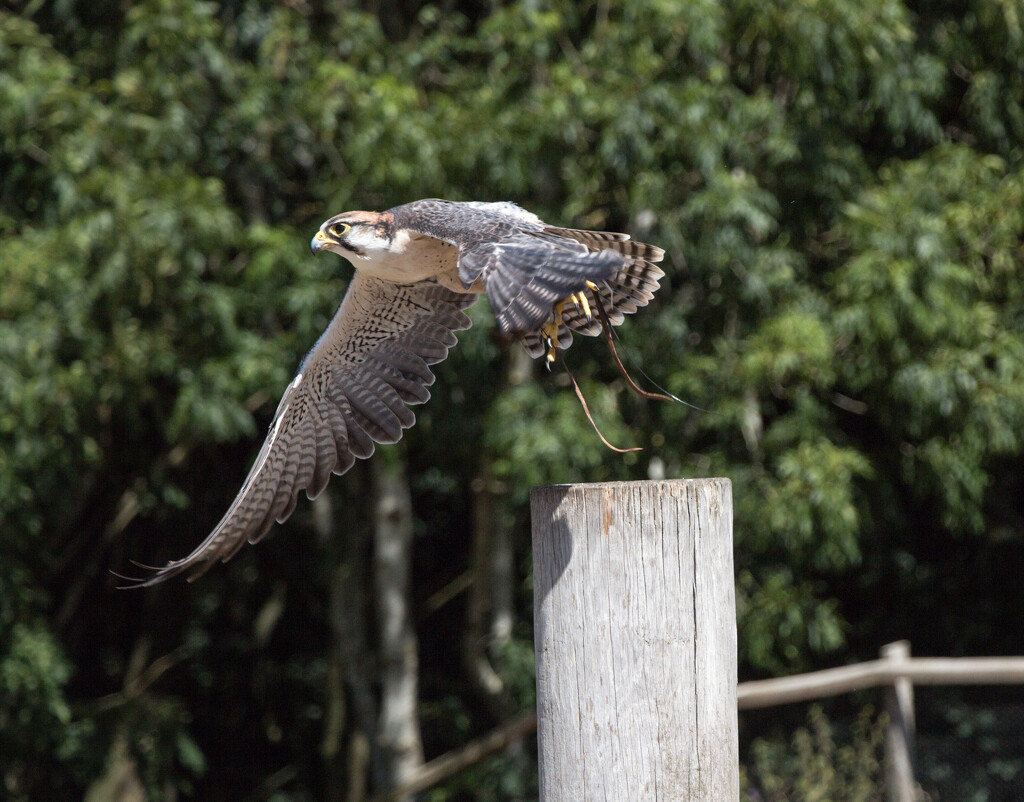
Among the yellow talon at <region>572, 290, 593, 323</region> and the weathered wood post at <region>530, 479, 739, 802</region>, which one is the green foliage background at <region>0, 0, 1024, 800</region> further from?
the weathered wood post at <region>530, 479, 739, 802</region>

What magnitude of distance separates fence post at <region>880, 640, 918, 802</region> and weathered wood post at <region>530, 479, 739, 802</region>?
7.29 feet

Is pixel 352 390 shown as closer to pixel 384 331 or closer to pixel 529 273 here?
pixel 384 331

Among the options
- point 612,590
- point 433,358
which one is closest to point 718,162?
point 433,358

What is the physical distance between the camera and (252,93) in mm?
4336

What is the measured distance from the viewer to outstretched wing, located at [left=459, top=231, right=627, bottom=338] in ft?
6.30

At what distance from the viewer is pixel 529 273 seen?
210cm

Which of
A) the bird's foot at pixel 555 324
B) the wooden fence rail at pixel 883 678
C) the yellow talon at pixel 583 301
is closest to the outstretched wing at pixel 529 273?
the bird's foot at pixel 555 324

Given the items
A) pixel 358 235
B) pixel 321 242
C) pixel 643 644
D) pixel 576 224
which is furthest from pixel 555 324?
pixel 576 224

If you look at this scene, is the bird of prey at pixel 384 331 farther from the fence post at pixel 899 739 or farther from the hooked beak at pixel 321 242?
the fence post at pixel 899 739

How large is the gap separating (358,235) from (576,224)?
160 centimetres

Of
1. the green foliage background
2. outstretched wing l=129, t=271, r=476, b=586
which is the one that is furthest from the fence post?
outstretched wing l=129, t=271, r=476, b=586

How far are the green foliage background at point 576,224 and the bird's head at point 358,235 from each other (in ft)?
3.32

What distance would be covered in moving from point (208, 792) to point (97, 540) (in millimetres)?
1580

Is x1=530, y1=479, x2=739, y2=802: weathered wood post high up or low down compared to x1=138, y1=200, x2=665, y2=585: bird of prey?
down
